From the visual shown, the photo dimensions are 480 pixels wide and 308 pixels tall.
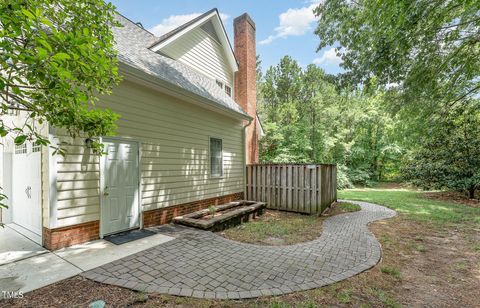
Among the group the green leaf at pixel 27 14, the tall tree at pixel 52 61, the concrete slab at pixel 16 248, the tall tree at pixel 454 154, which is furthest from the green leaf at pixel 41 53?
the tall tree at pixel 454 154

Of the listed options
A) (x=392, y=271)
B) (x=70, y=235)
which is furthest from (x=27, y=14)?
(x=392, y=271)

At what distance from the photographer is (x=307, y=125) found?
20828 millimetres

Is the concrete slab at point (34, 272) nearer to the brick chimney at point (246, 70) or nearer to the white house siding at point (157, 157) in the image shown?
the white house siding at point (157, 157)

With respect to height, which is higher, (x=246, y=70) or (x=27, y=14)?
(x=246, y=70)

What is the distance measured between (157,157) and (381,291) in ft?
17.9

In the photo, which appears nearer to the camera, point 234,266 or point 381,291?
point 381,291

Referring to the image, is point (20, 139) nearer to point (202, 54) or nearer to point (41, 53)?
point (41, 53)

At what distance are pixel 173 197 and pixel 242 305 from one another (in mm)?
4212

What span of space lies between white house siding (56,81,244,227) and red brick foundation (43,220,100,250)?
115 mm

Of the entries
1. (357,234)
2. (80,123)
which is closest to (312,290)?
(357,234)

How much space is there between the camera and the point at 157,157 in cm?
603

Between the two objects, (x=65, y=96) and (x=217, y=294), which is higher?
(x=65, y=96)

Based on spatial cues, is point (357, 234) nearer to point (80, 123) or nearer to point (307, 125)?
point (80, 123)

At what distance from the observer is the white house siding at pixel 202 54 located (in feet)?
27.9
